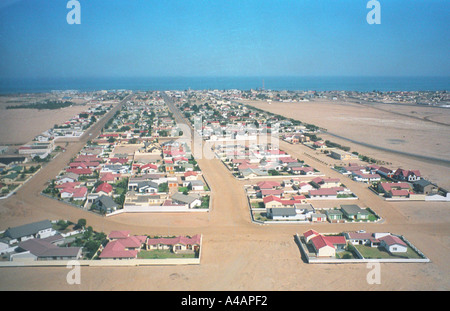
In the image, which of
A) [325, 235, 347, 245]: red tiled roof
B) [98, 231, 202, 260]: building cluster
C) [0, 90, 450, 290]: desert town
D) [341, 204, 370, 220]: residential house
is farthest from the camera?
[341, 204, 370, 220]: residential house

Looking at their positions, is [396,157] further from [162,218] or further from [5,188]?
[5,188]

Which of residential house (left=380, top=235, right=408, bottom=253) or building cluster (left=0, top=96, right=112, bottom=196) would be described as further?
building cluster (left=0, top=96, right=112, bottom=196)

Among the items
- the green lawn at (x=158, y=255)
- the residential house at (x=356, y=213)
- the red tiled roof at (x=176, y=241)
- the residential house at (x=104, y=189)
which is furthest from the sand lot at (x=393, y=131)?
the residential house at (x=104, y=189)

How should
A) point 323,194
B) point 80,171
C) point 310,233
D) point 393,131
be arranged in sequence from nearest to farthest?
point 310,233
point 323,194
point 80,171
point 393,131

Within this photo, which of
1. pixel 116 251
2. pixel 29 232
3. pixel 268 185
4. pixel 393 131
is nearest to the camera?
pixel 116 251

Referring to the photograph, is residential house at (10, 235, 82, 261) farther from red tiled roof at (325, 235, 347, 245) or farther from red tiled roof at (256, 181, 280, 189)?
red tiled roof at (256, 181, 280, 189)

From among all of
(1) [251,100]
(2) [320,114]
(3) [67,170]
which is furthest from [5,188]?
(1) [251,100]

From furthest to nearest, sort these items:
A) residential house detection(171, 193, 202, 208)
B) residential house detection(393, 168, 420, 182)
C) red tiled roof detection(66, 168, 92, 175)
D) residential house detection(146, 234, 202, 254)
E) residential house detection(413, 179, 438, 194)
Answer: red tiled roof detection(66, 168, 92, 175)
residential house detection(393, 168, 420, 182)
residential house detection(413, 179, 438, 194)
residential house detection(171, 193, 202, 208)
residential house detection(146, 234, 202, 254)

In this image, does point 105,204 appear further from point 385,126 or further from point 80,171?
point 385,126

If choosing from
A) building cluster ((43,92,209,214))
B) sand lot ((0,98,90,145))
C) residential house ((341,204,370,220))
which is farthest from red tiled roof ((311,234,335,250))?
sand lot ((0,98,90,145))

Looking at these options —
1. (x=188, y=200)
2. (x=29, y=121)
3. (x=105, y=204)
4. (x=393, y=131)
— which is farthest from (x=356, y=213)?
(x=29, y=121)
